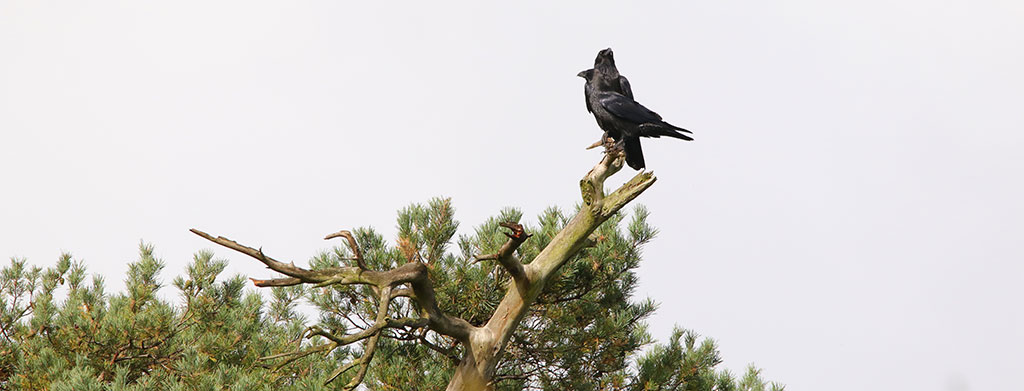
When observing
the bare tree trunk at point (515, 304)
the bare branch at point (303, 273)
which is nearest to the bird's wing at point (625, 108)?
the bare tree trunk at point (515, 304)

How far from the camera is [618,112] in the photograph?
530 cm

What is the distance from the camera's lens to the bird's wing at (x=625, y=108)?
5.11 metres

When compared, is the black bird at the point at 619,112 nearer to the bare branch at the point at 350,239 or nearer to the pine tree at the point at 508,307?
A: the pine tree at the point at 508,307

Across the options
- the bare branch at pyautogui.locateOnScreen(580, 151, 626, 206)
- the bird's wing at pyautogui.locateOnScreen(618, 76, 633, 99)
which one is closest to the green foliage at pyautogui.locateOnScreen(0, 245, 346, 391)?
the bare branch at pyautogui.locateOnScreen(580, 151, 626, 206)

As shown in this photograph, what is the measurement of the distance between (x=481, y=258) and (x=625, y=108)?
5.68ft

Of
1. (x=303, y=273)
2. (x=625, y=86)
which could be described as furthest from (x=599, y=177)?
(x=625, y=86)

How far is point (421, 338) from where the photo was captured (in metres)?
4.66

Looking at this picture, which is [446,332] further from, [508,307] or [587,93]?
[587,93]

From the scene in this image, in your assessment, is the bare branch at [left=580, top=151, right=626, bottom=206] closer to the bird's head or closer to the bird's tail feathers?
the bird's tail feathers

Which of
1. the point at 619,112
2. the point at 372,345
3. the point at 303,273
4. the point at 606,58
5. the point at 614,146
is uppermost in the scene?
the point at 606,58

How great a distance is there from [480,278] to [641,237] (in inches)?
39.8

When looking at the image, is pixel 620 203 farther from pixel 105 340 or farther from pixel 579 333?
pixel 105 340

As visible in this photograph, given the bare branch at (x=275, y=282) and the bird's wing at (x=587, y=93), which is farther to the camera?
the bird's wing at (x=587, y=93)

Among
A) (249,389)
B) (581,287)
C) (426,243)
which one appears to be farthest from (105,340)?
(581,287)
